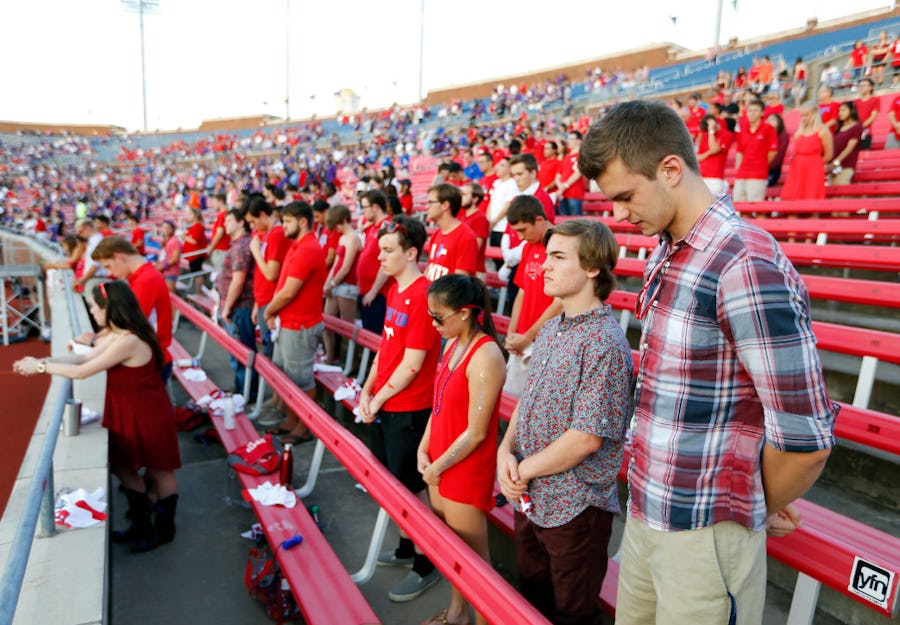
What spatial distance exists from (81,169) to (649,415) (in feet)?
190

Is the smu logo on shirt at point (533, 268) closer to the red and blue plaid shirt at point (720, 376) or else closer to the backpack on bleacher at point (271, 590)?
the red and blue plaid shirt at point (720, 376)

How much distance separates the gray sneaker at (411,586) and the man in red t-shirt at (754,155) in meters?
6.65

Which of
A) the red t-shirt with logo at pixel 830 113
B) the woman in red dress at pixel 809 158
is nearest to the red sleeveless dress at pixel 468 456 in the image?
the woman in red dress at pixel 809 158

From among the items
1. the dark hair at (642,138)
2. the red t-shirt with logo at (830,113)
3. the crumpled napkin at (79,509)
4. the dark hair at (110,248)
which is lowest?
the crumpled napkin at (79,509)

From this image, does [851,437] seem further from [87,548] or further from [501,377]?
[87,548]

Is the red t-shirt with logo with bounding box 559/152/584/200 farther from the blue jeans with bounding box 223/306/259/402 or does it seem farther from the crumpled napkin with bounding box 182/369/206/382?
Result: the crumpled napkin with bounding box 182/369/206/382

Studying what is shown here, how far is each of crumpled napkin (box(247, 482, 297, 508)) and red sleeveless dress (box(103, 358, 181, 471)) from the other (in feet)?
2.15

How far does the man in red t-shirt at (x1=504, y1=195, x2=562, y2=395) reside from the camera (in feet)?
11.4

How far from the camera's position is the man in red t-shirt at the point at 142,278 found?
4637mm

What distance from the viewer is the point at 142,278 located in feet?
15.3

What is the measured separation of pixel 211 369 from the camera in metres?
7.55

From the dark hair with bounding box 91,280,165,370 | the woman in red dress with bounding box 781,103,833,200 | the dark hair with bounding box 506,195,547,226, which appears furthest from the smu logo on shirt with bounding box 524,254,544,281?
the woman in red dress with bounding box 781,103,833,200

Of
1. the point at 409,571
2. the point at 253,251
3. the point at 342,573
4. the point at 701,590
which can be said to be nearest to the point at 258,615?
the point at 342,573

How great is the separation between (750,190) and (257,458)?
22.4 ft
